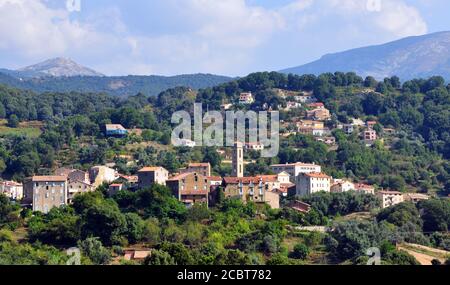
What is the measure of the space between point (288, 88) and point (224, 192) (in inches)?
1453

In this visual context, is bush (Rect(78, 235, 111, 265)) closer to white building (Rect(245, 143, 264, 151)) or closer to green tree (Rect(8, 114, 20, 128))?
white building (Rect(245, 143, 264, 151))

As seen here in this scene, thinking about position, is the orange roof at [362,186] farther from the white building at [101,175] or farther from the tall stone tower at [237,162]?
the white building at [101,175]

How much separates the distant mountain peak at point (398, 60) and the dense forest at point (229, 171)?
10083 centimetres

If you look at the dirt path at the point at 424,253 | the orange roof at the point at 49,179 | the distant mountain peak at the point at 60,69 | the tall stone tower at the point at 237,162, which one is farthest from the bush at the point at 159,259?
the distant mountain peak at the point at 60,69

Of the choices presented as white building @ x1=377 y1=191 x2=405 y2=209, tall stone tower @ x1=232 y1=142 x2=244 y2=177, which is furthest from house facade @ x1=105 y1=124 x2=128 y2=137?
white building @ x1=377 y1=191 x2=405 y2=209

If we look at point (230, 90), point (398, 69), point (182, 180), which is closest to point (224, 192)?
point (182, 180)

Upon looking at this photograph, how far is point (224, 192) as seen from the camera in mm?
34875

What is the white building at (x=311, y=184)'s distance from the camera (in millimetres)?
39031

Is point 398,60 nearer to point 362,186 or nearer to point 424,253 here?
point 362,186

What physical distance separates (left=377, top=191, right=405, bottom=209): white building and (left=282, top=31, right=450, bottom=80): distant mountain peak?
127m

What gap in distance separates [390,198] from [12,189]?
15.1 meters

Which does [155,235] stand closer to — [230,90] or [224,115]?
[224,115]

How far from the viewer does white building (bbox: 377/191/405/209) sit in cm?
3900

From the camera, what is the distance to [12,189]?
39469 millimetres
